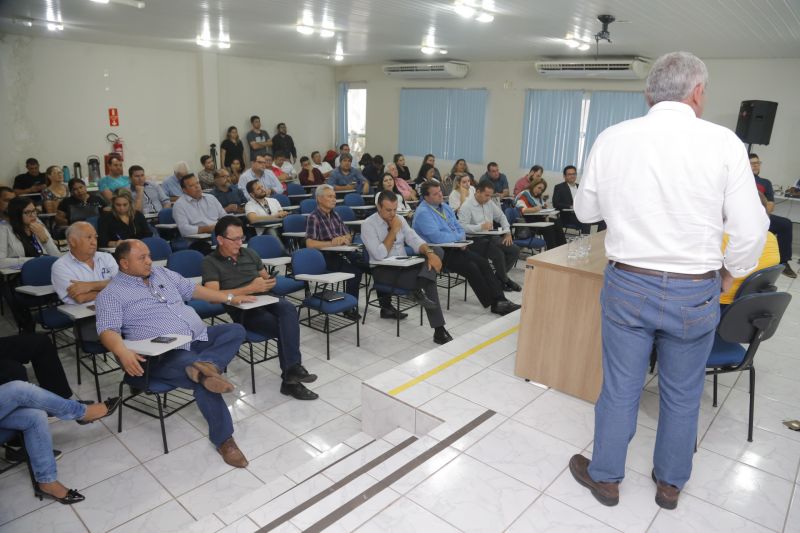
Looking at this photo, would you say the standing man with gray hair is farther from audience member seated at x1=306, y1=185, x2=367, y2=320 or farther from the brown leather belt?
audience member seated at x1=306, y1=185, x2=367, y2=320

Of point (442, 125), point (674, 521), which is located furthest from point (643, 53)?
point (674, 521)

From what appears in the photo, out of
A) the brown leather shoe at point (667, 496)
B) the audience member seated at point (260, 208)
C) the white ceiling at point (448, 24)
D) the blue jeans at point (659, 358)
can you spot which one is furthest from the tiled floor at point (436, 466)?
the white ceiling at point (448, 24)

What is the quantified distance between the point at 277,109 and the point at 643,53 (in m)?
7.58

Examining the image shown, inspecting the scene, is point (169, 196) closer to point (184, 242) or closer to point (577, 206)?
point (184, 242)

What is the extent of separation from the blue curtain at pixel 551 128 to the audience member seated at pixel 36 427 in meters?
9.16

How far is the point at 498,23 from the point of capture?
6.29 metres

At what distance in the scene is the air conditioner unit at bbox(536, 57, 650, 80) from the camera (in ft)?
28.0

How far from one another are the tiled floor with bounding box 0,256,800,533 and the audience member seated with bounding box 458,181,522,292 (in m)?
2.11

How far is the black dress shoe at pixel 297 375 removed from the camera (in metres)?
3.78

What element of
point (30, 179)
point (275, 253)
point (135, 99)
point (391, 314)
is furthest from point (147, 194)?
point (135, 99)

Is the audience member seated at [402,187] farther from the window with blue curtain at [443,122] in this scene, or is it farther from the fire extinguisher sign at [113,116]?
the fire extinguisher sign at [113,116]

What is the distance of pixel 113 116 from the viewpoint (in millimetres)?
9961

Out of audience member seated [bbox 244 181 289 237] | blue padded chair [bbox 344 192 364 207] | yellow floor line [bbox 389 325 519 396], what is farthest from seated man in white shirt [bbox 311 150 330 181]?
yellow floor line [bbox 389 325 519 396]

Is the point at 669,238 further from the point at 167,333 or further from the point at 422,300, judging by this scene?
the point at 422,300
